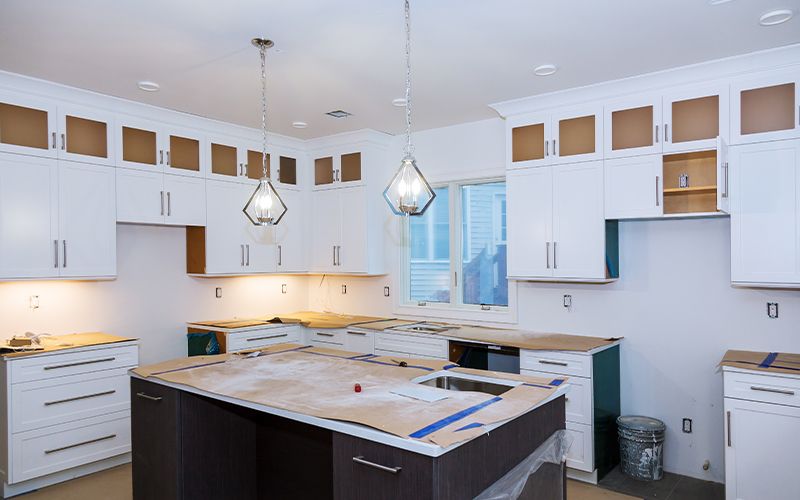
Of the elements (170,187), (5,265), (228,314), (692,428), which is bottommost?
(692,428)

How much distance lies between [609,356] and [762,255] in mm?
1228

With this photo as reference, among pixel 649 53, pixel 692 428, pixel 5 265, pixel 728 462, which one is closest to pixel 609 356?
pixel 692 428

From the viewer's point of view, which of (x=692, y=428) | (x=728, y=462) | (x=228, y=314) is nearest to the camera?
(x=728, y=462)

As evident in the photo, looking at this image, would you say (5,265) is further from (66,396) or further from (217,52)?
(217,52)

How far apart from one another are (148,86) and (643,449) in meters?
4.39

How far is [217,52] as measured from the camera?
3350mm

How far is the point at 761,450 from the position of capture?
3197 millimetres

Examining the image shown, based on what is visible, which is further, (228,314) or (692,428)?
(228,314)

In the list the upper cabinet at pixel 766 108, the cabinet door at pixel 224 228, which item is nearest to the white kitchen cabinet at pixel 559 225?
the upper cabinet at pixel 766 108

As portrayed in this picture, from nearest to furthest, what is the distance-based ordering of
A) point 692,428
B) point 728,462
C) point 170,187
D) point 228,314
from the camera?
point 728,462, point 692,428, point 170,187, point 228,314

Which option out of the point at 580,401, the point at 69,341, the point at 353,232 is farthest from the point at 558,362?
the point at 69,341

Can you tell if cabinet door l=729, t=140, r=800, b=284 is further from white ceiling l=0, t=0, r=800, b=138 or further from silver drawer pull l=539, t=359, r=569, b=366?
silver drawer pull l=539, t=359, r=569, b=366

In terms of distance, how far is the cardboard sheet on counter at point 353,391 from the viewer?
6.57ft

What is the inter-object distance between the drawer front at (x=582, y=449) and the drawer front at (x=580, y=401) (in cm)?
5
